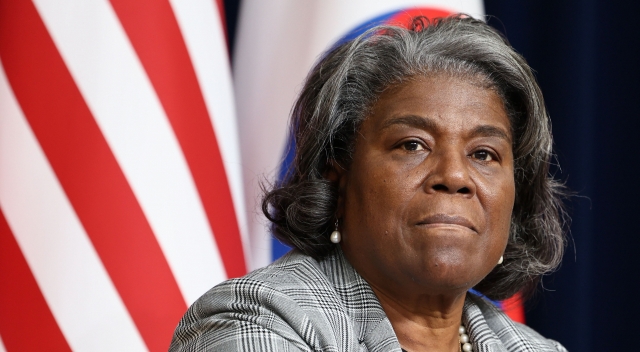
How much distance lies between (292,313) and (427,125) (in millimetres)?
445

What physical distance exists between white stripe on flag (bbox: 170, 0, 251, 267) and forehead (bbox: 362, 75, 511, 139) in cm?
49

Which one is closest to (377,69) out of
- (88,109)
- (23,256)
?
(88,109)

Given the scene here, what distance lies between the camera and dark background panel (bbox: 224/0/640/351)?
8.31 feet

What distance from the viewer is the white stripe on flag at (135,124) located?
1.83 m

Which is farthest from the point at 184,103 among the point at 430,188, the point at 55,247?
the point at 430,188

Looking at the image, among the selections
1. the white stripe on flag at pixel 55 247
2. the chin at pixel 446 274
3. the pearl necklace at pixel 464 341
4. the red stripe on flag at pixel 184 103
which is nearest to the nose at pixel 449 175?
the chin at pixel 446 274

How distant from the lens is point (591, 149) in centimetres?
259

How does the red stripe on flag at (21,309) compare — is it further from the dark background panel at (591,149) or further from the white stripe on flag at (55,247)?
the dark background panel at (591,149)

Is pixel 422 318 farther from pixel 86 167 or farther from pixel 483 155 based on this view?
pixel 86 167

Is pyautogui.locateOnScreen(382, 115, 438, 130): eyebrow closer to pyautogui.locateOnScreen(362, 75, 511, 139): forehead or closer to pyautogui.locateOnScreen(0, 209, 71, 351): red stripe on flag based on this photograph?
pyautogui.locateOnScreen(362, 75, 511, 139): forehead

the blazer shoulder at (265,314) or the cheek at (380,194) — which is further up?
the cheek at (380,194)

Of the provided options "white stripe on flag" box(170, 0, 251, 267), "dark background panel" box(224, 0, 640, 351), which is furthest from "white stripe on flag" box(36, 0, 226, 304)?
"dark background panel" box(224, 0, 640, 351)

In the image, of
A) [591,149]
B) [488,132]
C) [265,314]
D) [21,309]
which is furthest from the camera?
[591,149]

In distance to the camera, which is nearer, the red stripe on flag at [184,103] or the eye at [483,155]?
the eye at [483,155]
